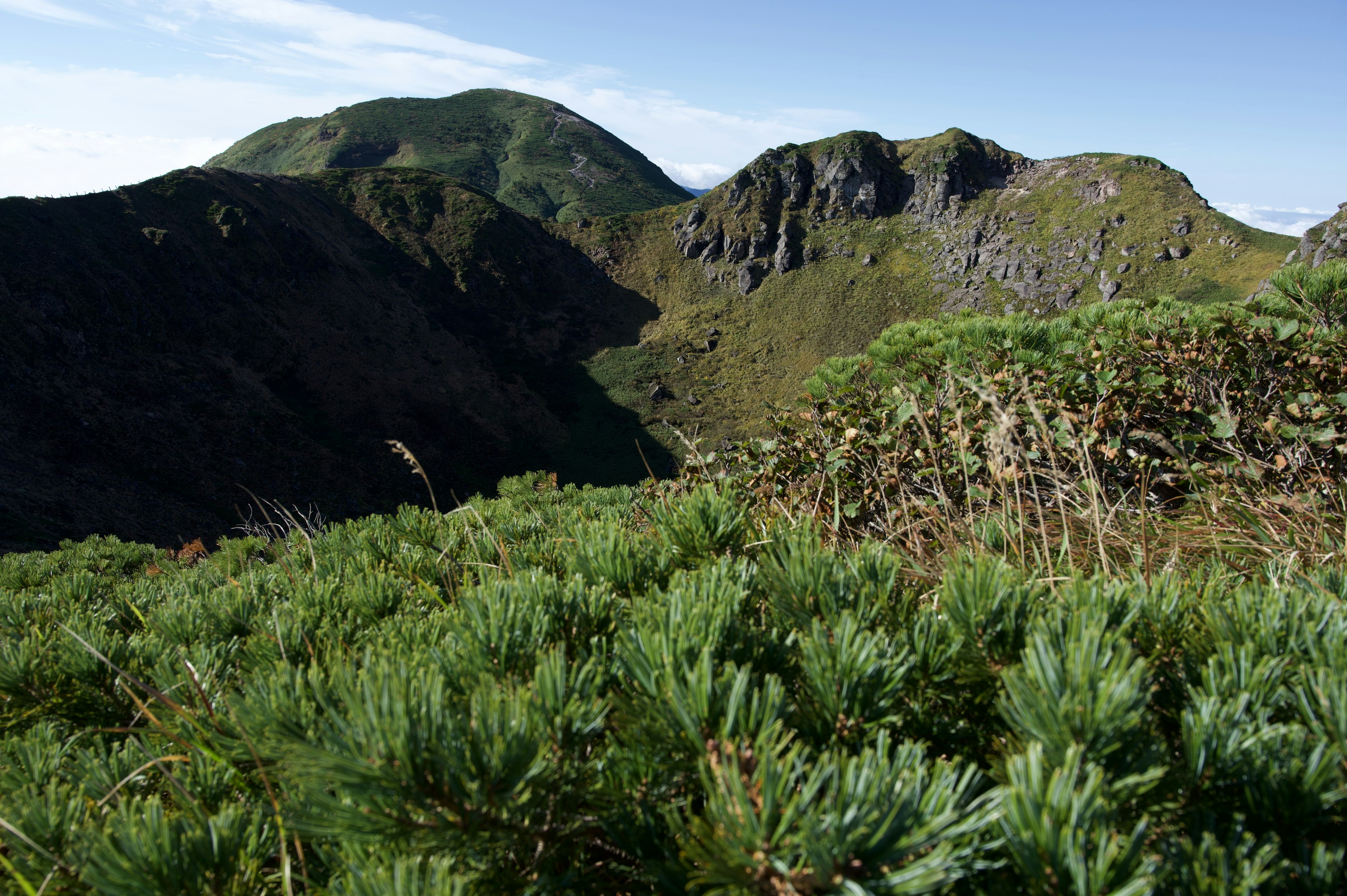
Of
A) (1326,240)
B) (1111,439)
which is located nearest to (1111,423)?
(1111,439)

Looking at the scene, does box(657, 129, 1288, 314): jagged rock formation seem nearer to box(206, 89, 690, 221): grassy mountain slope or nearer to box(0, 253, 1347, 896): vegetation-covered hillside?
box(206, 89, 690, 221): grassy mountain slope

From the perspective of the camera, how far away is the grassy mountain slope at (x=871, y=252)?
2115 inches

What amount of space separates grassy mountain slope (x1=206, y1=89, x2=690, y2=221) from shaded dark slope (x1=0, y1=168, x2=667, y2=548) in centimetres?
3831

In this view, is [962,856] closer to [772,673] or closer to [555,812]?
[772,673]

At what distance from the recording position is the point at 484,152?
362 ft

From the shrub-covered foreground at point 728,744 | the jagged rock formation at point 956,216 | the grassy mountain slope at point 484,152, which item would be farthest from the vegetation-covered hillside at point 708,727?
the grassy mountain slope at point 484,152

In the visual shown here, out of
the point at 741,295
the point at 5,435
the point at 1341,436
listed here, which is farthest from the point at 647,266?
the point at 1341,436

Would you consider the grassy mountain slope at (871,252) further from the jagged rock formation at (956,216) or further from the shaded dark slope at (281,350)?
the shaded dark slope at (281,350)

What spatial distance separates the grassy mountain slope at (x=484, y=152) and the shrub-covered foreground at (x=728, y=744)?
333 ft

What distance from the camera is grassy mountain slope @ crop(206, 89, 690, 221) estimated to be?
101000 mm

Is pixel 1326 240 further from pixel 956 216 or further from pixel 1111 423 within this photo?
pixel 1111 423

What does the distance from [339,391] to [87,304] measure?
13633 mm

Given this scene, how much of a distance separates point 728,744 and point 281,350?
51.8 meters

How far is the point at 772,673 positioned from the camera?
46.3 inches
